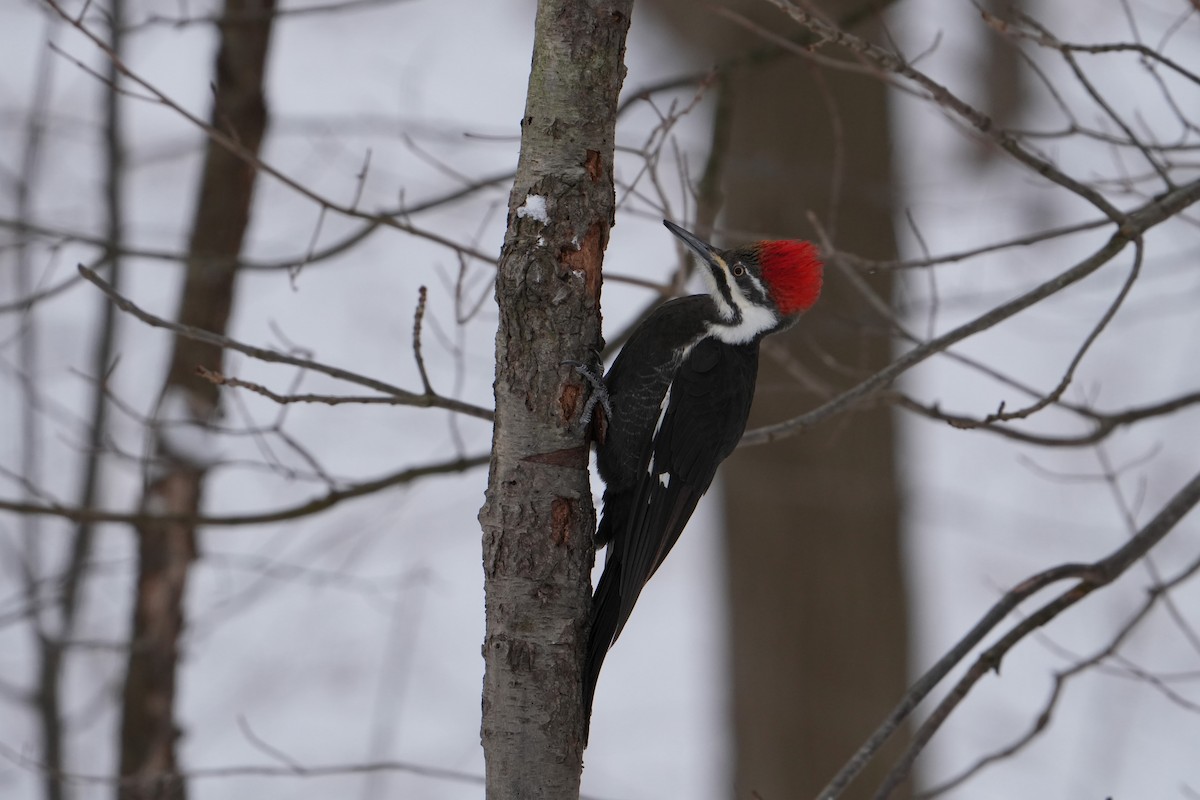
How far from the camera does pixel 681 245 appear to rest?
3.16 meters

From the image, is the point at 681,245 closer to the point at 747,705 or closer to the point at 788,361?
the point at 788,361

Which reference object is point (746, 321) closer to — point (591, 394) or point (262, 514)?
point (591, 394)

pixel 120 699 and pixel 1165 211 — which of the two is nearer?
pixel 1165 211

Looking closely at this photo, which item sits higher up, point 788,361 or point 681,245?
point 681,245

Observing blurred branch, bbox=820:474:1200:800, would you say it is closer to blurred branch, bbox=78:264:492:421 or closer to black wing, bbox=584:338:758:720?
black wing, bbox=584:338:758:720

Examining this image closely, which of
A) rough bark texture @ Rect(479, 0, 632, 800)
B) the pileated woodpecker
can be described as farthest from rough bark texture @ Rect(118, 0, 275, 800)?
rough bark texture @ Rect(479, 0, 632, 800)

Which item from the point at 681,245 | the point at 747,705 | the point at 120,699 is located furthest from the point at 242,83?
the point at 747,705

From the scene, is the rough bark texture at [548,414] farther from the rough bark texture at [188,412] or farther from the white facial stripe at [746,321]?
the rough bark texture at [188,412]

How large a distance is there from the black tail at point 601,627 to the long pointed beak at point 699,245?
862mm

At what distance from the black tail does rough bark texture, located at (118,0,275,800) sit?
1624 millimetres

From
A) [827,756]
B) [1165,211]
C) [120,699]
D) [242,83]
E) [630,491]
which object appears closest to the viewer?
[1165,211]

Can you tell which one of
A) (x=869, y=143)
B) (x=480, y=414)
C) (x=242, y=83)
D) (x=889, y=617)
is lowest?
(x=889, y=617)

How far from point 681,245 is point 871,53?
1.11 metres

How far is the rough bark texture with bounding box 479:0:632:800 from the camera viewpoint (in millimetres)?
2170
